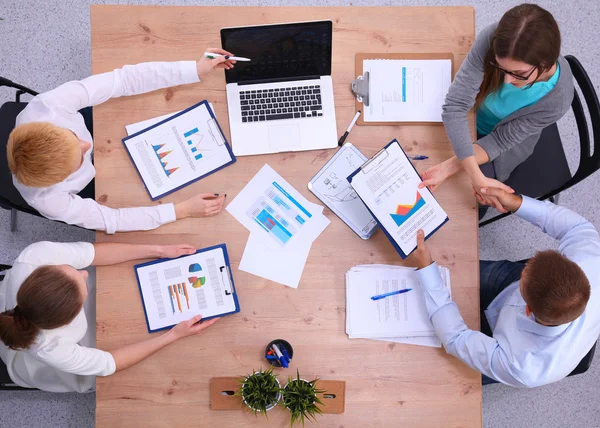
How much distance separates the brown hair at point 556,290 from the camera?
1.37m

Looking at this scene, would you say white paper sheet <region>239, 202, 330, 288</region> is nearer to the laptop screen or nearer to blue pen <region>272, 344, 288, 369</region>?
blue pen <region>272, 344, 288, 369</region>

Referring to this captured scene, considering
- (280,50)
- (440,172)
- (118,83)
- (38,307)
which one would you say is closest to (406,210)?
(440,172)

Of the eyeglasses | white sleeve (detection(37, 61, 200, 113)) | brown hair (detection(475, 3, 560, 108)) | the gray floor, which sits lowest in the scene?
the gray floor

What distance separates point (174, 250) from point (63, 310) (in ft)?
1.16

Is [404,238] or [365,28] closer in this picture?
[404,238]

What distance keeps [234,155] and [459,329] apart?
88 centimetres

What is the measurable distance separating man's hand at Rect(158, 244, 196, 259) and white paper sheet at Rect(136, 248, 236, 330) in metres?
0.02

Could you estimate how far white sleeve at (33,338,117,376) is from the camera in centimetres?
149

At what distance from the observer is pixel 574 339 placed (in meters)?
1.50

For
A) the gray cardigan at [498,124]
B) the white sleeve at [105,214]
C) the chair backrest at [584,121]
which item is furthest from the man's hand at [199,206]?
the chair backrest at [584,121]

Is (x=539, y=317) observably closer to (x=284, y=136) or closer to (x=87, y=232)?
(x=284, y=136)

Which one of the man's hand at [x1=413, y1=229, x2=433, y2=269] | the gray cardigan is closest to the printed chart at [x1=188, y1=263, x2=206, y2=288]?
the man's hand at [x1=413, y1=229, x2=433, y2=269]

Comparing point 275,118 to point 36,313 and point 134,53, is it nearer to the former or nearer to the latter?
point 134,53

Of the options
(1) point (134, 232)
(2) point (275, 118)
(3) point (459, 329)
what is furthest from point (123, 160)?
(3) point (459, 329)
